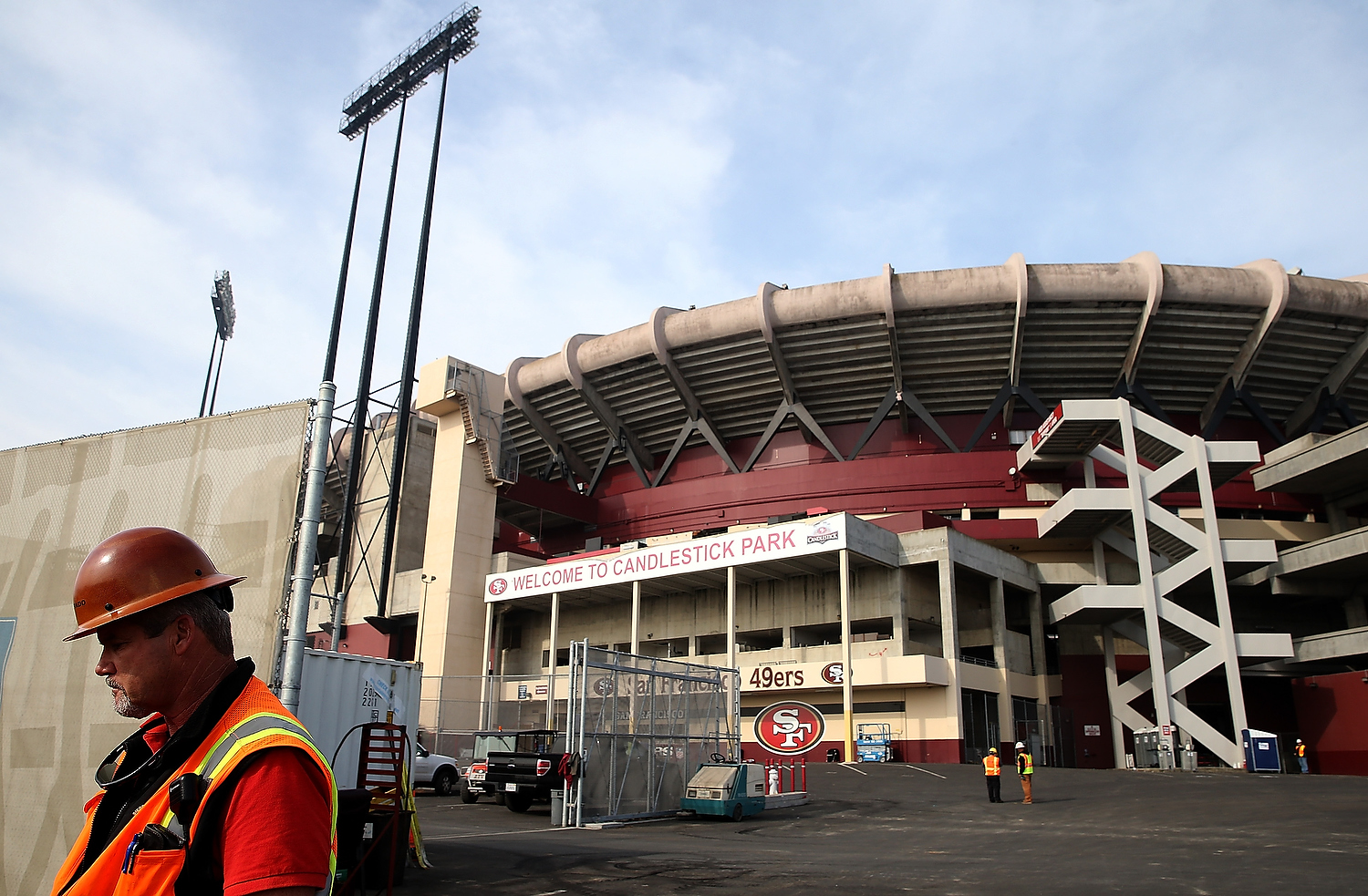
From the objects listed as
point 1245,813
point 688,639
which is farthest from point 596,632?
point 1245,813

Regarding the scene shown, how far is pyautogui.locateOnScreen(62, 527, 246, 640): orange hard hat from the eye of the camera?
7.58 ft

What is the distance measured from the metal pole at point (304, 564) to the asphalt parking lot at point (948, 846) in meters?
4.17

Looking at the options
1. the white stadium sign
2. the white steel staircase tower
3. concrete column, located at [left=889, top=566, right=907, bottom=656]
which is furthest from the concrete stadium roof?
concrete column, located at [left=889, top=566, right=907, bottom=656]

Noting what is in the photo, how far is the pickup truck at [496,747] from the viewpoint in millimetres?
21797

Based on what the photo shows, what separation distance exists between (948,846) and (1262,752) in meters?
25.6

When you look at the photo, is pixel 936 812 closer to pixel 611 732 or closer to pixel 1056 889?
pixel 611 732

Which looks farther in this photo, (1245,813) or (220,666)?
(1245,813)

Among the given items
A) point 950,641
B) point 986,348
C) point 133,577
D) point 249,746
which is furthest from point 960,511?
point 249,746

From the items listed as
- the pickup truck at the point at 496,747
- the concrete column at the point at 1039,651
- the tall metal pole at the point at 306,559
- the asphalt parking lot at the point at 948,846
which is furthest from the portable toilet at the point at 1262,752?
the tall metal pole at the point at 306,559

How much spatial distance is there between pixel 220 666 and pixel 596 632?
49377 millimetres

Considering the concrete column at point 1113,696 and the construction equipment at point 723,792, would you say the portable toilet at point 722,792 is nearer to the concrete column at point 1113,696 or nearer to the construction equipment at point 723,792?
the construction equipment at point 723,792

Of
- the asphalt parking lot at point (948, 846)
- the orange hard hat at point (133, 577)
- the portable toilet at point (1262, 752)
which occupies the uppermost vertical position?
the orange hard hat at point (133, 577)

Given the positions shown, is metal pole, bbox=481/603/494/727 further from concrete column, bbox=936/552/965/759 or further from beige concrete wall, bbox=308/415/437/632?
concrete column, bbox=936/552/965/759

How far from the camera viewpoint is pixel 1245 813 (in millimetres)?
19812
